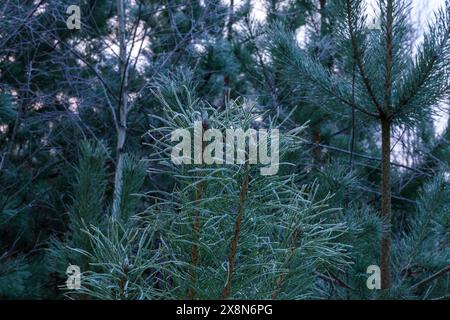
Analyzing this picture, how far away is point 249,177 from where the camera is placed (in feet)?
2.15

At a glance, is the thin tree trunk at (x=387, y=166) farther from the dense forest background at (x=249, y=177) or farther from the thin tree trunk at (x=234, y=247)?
the thin tree trunk at (x=234, y=247)

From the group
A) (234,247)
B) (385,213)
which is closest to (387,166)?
(385,213)

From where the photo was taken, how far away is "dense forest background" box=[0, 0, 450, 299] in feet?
2.25

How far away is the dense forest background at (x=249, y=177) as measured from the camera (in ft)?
2.25

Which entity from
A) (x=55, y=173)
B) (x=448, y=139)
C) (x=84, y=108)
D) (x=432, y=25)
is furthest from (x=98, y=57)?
(x=432, y=25)

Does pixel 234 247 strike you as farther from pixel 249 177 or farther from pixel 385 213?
pixel 385 213

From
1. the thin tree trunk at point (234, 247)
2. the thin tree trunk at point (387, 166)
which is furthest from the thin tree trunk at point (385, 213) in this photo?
the thin tree trunk at point (234, 247)

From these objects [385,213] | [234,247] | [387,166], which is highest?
[387,166]

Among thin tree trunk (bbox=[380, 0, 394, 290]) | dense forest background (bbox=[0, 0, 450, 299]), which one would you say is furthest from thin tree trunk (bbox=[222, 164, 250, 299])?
thin tree trunk (bbox=[380, 0, 394, 290])

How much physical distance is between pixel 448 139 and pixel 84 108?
1685mm

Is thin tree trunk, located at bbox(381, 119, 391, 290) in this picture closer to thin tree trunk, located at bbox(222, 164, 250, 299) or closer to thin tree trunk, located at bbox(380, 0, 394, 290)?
thin tree trunk, located at bbox(380, 0, 394, 290)

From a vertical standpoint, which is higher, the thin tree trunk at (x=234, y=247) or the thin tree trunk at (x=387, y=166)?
the thin tree trunk at (x=387, y=166)

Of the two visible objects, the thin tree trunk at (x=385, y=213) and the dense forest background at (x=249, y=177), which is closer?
the dense forest background at (x=249, y=177)

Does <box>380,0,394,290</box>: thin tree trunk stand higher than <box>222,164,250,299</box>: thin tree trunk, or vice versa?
<box>380,0,394,290</box>: thin tree trunk
